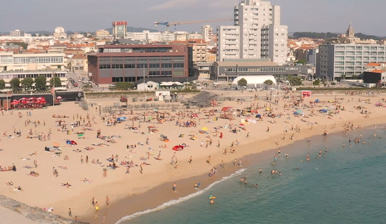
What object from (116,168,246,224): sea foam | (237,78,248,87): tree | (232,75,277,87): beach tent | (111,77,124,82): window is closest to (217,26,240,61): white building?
(232,75,277,87): beach tent

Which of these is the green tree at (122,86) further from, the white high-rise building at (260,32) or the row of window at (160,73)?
the white high-rise building at (260,32)

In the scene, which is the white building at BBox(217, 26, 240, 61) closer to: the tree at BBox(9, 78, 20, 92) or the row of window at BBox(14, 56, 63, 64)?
the row of window at BBox(14, 56, 63, 64)

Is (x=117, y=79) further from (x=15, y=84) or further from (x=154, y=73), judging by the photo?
(x=15, y=84)

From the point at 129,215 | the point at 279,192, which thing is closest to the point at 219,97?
the point at 279,192

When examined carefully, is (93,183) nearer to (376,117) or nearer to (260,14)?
(376,117)

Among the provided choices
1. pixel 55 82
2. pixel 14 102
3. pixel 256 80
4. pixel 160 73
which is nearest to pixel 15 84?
pixel 55 82

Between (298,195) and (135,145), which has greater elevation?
(135,145)
